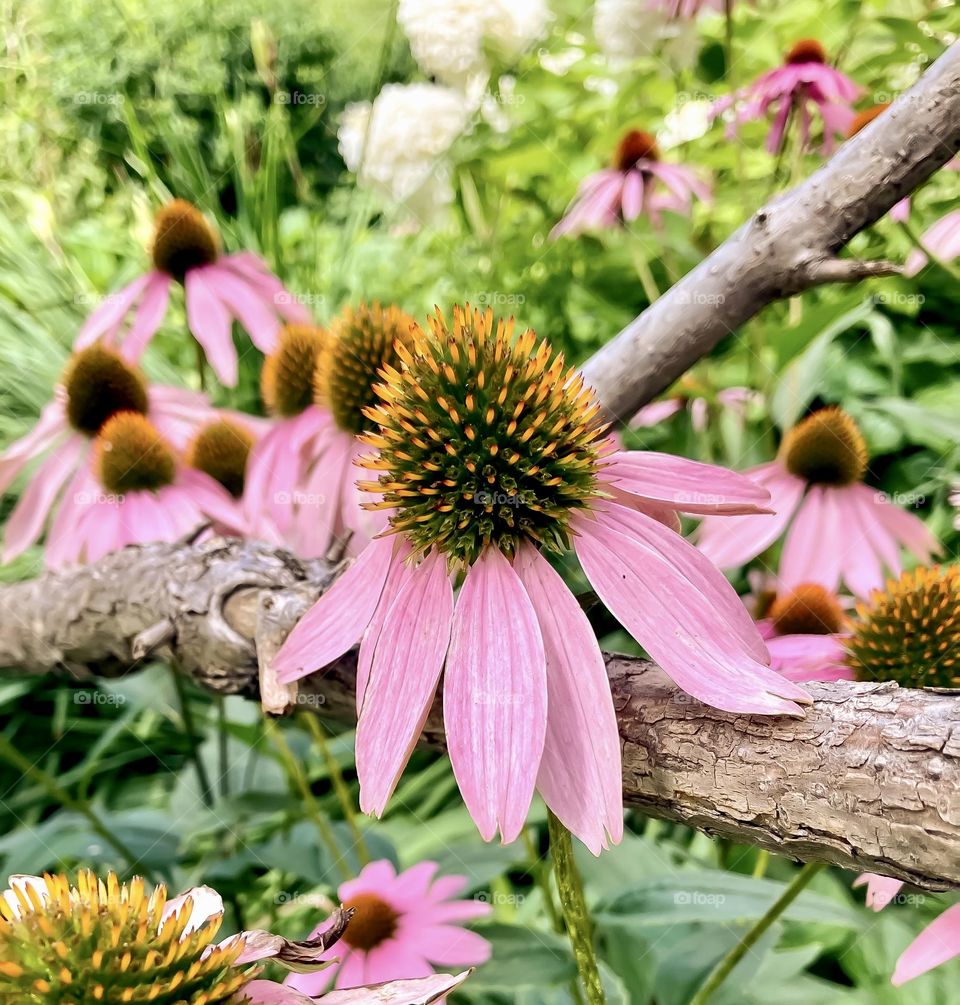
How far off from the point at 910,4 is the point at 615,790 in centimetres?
129

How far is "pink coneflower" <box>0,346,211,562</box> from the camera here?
0.81 meters

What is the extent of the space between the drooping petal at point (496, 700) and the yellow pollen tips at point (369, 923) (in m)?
0.25

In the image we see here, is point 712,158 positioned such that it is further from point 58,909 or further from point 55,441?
point 58,909

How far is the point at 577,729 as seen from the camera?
0.30m

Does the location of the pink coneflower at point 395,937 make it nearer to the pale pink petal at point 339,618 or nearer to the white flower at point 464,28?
the pale pink petal at point 339,618

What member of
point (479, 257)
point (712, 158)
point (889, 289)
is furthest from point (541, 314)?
point (889, 289)

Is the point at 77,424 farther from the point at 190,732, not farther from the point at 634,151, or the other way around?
the point at 634,151

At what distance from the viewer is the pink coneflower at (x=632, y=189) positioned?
3.11ft

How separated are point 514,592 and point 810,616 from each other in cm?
31

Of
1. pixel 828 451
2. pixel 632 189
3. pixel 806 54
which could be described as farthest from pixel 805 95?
pixel 828 451

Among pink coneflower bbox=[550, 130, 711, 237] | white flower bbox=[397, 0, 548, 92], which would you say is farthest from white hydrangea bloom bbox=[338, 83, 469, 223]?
pink coneflower bbox=[550, 130, 711, 237]

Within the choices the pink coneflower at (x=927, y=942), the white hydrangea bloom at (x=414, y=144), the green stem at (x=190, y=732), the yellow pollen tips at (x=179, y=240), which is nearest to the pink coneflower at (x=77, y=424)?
the yellow pollen tips at (x=179, y=240)

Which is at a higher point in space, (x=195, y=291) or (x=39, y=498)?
(x=195, y=291)

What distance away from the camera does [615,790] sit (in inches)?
11.3
